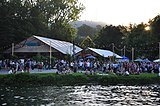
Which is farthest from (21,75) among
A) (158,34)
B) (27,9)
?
(158,34)

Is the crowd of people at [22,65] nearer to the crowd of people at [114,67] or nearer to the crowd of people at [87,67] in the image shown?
the crowd of people at [87,67]

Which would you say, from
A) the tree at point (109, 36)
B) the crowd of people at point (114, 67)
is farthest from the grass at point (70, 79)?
the tree at point (109, 36)

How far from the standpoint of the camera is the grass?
1321 inches

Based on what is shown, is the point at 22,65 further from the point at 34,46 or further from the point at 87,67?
the point at 34,46

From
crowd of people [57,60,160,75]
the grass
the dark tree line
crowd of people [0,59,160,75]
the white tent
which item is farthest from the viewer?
the dark tree line

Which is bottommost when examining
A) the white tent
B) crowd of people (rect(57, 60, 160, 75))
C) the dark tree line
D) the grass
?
the grass

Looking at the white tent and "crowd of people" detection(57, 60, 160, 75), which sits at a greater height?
the white tent

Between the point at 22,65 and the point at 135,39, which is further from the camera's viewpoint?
the point at 135,39

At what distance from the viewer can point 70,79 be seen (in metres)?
35.2

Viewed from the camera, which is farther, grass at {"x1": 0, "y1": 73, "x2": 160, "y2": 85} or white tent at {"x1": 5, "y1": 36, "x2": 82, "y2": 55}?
white tent at {"x1": 5, "y1": 36, "x2": 82, "y2": 55}

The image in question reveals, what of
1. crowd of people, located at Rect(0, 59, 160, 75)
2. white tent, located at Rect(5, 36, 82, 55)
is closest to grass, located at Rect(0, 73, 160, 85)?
crowd of people, located at Rect(0, 59, 160, 75)

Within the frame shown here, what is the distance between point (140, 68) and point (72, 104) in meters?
26.2

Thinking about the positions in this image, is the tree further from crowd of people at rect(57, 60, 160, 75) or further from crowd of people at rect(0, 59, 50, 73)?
crowd of people at rect(0, 59, 50, 73)

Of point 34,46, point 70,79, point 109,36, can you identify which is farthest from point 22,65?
point 109,36
